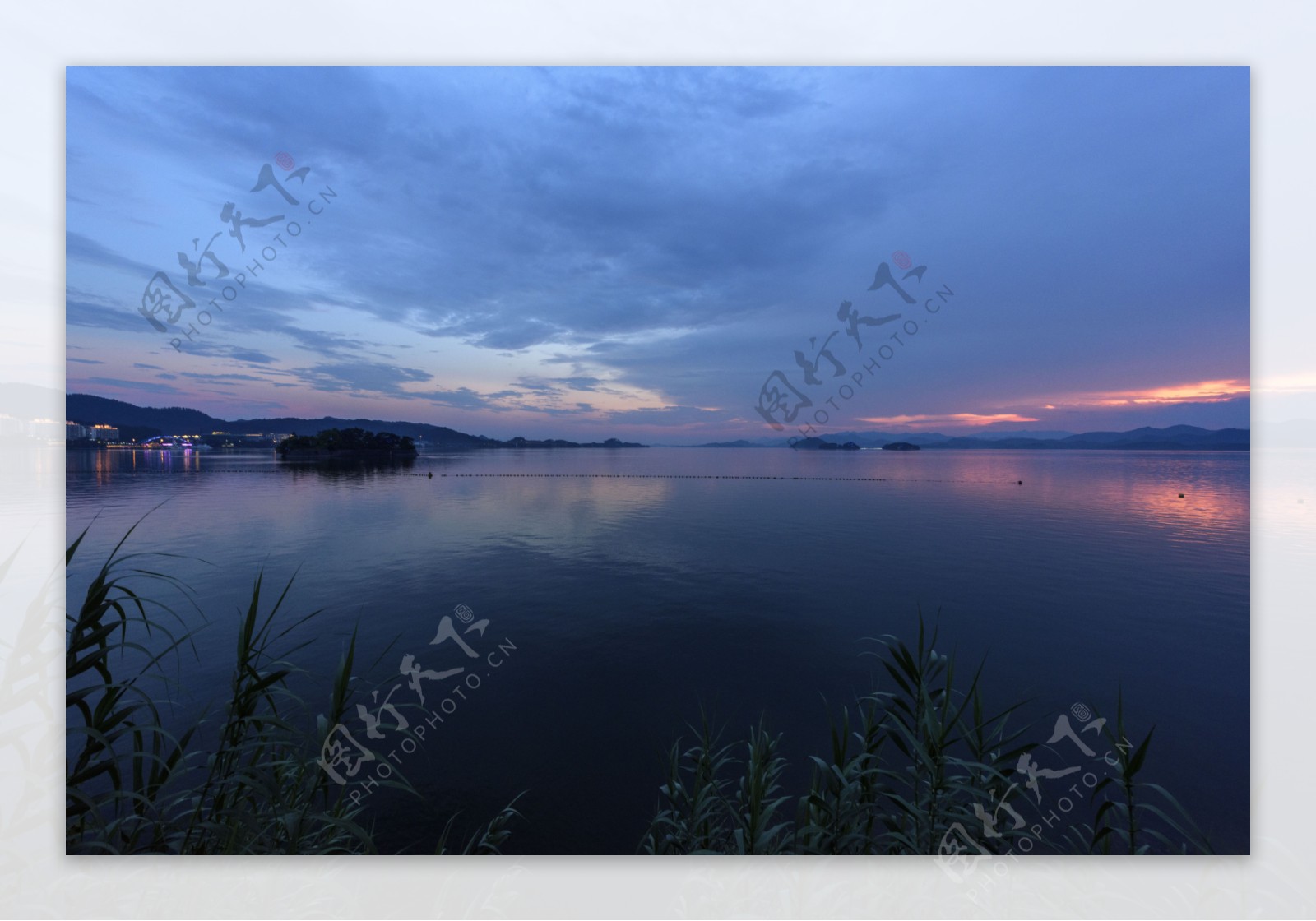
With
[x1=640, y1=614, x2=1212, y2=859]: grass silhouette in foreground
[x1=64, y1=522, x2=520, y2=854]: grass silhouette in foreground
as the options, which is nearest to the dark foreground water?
[x1=64, y1=522, x2=520, y2=854]: grass silhouette in foreground

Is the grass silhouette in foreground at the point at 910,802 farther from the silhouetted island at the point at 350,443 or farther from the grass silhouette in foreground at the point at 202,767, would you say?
the silhouetted island at the point at 350,443

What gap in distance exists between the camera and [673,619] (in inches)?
304

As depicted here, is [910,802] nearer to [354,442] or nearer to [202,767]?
[202,767]

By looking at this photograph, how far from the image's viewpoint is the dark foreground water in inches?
179

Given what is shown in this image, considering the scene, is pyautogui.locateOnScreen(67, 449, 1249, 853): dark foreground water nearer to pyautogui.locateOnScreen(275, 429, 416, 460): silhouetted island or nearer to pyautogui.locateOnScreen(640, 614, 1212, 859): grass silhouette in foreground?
pyautogui.locateOnScreen(640, 614, 1212, 859): grass silhouette in foreground

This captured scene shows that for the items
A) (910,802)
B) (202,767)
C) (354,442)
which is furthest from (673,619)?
(354,442)

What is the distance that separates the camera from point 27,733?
8.68 feet

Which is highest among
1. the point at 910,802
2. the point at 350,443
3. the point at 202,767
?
the point at 350,443

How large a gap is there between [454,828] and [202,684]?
3923mm

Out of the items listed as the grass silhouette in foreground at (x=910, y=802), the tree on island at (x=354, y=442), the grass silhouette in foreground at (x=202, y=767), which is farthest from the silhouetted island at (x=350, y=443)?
the grass silhouette in foreground at (x=910, y=802)

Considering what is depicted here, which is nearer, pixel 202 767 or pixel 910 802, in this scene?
pixel 202 767

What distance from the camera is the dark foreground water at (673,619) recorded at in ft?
14.9

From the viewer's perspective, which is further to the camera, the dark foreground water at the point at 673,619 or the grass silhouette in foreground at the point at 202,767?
the dark foreground water at the point at 673,619

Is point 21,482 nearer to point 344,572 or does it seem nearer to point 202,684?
point 202,684
